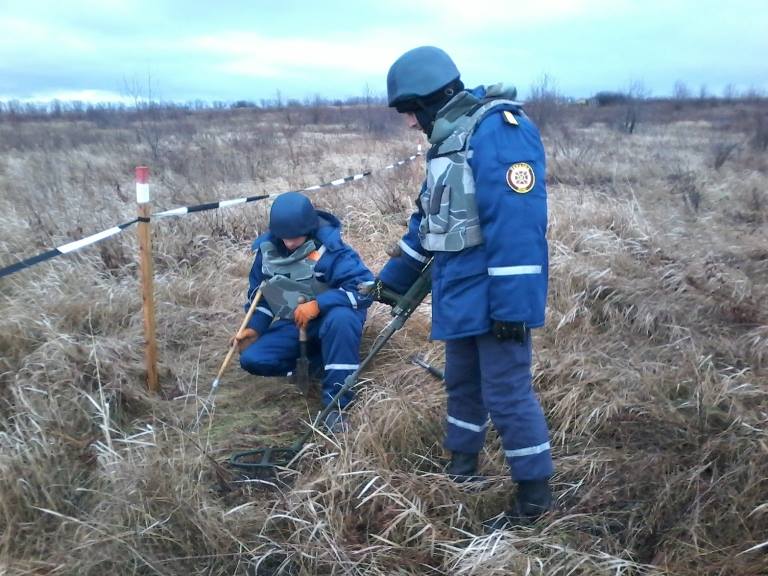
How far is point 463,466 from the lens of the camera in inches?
110

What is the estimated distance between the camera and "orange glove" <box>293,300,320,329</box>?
11.8ft

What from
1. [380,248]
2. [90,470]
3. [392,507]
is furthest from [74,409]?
[380,248]

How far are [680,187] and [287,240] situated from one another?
6.77 m

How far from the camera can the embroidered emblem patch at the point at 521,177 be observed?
2.18 m

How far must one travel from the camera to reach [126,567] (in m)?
2.33

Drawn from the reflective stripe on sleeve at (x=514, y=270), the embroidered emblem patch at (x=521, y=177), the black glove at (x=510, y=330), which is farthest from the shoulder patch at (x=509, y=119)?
the black glove at (x=510, y=330)

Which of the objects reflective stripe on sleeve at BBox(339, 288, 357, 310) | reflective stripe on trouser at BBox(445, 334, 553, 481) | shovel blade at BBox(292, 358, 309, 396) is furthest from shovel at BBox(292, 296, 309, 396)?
reflective stripe on trouser at BBox(445, 334, 553, 481)

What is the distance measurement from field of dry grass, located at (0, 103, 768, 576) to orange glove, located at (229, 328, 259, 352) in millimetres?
269

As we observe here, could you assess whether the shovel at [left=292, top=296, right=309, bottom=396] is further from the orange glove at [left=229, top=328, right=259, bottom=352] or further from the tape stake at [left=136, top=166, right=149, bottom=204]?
the tape stake at [left=136, top=166, right=149, bottom=204]

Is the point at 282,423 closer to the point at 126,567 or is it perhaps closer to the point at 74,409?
the point at 74,409

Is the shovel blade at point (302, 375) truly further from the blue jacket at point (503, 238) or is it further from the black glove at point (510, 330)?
the black glove at point (510, 330)

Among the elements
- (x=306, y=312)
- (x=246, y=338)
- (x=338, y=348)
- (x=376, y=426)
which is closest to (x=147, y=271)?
(x=246, y=338)

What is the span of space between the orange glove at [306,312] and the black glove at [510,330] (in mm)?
1535

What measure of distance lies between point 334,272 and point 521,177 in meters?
1.73
